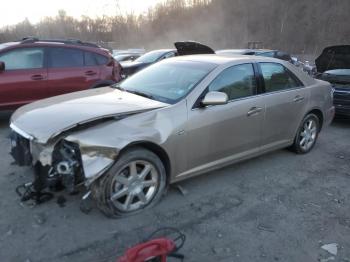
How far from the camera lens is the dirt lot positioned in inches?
124

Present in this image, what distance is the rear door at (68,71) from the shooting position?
7.08m

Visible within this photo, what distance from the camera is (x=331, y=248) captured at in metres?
3.25

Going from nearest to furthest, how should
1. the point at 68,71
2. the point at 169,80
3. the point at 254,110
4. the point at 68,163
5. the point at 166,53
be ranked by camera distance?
the point at 68,163 < the point at 169,80 < the point at 254,110 < the point at 68,71 < the point at 166,53

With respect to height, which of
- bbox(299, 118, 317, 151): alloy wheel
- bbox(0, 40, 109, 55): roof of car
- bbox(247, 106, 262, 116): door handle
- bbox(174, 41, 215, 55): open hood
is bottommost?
bbox(299, 118, 317, 151): alloy wheel

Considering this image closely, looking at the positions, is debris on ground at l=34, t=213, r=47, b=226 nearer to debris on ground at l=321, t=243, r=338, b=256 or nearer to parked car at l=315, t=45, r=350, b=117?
debris on ground at l=321, t=243, r=338, b=256

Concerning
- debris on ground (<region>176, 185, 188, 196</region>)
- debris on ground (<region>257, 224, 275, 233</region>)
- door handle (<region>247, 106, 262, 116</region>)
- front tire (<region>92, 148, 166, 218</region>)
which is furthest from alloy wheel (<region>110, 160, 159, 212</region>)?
door handle (<region>247, 106, 262, 116</region>)

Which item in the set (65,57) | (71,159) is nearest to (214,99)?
(71,159)

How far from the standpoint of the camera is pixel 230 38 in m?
40.8

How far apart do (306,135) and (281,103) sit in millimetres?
1032

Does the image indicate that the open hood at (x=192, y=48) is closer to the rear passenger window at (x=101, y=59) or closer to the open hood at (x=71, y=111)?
the rear passenger window at (x=101, y=59)

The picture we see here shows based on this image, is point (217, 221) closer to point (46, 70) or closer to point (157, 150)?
point (157, 150)

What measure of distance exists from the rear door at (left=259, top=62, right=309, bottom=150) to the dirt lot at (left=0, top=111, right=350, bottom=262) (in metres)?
0.55

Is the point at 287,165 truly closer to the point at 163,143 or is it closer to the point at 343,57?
the point at 163,143

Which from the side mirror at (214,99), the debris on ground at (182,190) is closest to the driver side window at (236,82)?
the side mirror at (214,99)
